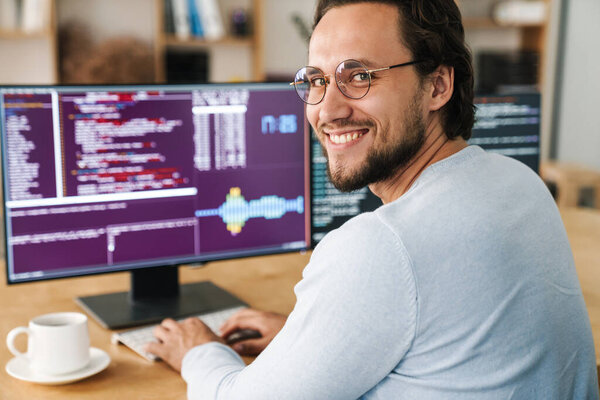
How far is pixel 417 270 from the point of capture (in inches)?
36.1

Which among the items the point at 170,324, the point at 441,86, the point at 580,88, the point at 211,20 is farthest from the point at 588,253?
the point at 580,88

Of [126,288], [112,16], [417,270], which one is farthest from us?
[112,16]

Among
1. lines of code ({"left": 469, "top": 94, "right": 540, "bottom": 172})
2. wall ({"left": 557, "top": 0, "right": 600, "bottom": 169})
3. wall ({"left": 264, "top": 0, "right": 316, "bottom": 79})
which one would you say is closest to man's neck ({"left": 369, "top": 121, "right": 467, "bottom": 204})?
lines of code ({"left": 469, "top": 94, "right": 540, "bottom": 172})

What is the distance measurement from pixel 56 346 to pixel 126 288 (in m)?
0.50

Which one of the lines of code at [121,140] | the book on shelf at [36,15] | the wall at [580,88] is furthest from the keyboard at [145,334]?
the wall at [580,88]

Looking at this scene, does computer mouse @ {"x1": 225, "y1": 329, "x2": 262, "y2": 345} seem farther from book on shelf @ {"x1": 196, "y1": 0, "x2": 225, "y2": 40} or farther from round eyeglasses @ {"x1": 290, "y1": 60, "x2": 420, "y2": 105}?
book on shelf @ {"x1": 196, "y1": 0, "x2": 225, "y2": 40}

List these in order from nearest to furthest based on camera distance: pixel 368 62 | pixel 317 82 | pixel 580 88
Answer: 1. pixel 368 62
2. pixel 317 82
3. pixel 580 88

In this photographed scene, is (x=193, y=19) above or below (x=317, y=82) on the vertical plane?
above

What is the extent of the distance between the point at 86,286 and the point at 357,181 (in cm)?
80

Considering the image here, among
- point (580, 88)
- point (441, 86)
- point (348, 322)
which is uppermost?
point (580, 88)

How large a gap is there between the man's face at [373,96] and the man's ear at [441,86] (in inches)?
1.3

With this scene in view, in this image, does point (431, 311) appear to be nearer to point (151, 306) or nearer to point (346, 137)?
point (346, 137)

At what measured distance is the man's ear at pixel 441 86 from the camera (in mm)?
1206

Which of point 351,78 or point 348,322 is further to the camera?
point 351,78
